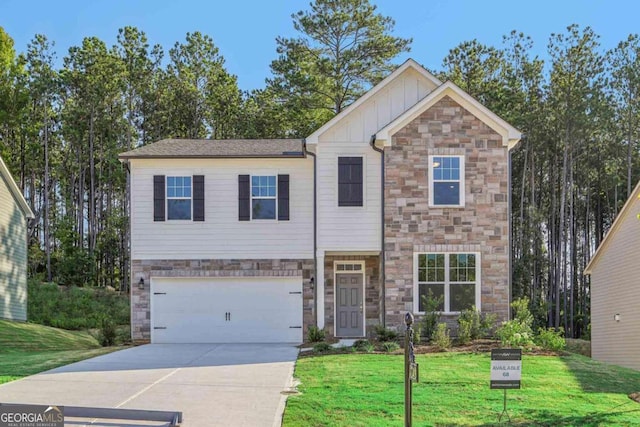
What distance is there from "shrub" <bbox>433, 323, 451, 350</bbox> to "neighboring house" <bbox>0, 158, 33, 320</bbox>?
15.6 metres

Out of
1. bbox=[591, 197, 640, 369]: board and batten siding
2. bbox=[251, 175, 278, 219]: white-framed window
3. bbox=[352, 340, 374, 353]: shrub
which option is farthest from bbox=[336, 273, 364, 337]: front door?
bbox=[591, 197, 640, 369]: board and batten siding

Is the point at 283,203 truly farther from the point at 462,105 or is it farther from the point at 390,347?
the point at 390,347

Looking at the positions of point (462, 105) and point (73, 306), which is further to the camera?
point (73, 306)

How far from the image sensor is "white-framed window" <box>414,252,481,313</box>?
20422 millimetres

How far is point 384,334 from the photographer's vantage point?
63.8ft

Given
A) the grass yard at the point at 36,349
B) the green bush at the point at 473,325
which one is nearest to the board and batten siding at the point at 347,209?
the green bush at the point at 473,325

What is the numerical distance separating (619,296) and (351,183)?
888cm

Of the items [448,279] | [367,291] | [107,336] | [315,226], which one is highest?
[315,226]

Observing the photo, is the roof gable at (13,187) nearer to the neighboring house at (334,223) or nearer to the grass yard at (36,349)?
the grass yard at (36,349)

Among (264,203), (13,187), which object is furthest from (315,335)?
(13,187)

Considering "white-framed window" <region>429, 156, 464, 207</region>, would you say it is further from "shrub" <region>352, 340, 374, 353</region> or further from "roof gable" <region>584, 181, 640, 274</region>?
"shrub" <region>352, 340, 374, 353</region>

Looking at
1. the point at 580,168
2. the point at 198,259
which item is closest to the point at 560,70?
the point at 580,168

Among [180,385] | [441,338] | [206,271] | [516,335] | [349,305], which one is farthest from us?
[349,305]

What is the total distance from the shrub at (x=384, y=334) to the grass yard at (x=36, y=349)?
21.7 ft
